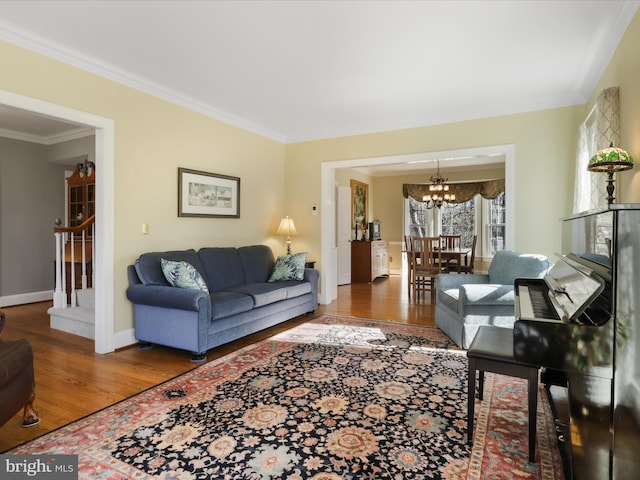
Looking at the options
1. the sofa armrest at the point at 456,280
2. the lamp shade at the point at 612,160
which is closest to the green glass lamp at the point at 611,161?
→ the lamp shade at the point at 612,160

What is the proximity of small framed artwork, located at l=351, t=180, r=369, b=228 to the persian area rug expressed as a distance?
551cm

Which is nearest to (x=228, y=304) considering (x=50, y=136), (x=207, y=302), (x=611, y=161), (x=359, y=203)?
(x=207, y=302)

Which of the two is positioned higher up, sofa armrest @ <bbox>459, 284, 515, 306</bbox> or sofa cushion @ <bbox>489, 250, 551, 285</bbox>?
sofa cushion @ <bbox>489, 250, 551, 285</bbox>

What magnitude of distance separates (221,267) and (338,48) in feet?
8.74

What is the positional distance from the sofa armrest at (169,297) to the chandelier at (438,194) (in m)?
5.74

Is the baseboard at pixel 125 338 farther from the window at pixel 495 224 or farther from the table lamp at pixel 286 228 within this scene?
the window at pixel 495 224

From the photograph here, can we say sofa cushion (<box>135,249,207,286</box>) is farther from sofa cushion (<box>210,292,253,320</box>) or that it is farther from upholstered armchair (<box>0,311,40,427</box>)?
upholstered armchair (<box>0,311,40,427</box>)

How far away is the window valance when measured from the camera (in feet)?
26.8

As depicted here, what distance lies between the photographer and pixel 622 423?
1.40 m

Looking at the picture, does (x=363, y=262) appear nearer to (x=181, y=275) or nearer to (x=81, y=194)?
(x=181, y=275)

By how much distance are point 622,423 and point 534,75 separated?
11.2ft

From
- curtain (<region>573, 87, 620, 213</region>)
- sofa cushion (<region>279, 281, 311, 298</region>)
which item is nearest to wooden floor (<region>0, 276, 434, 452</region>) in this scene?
sofa cushion (<region>279, 281, 311, 298</region>)

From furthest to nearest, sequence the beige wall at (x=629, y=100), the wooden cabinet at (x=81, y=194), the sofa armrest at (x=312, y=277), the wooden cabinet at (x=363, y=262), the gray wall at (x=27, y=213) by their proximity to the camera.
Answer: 1. the wooden cabinet at (x=363, y=262)
2. the wooden cabinet at (x=81, y=194)
3. the gray wall at (x=27, y=213)
4. the sofa armrest at (x=312, y=277)
5. the beige wall at (x=629, y=100)

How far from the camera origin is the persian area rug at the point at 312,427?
5.74ft
